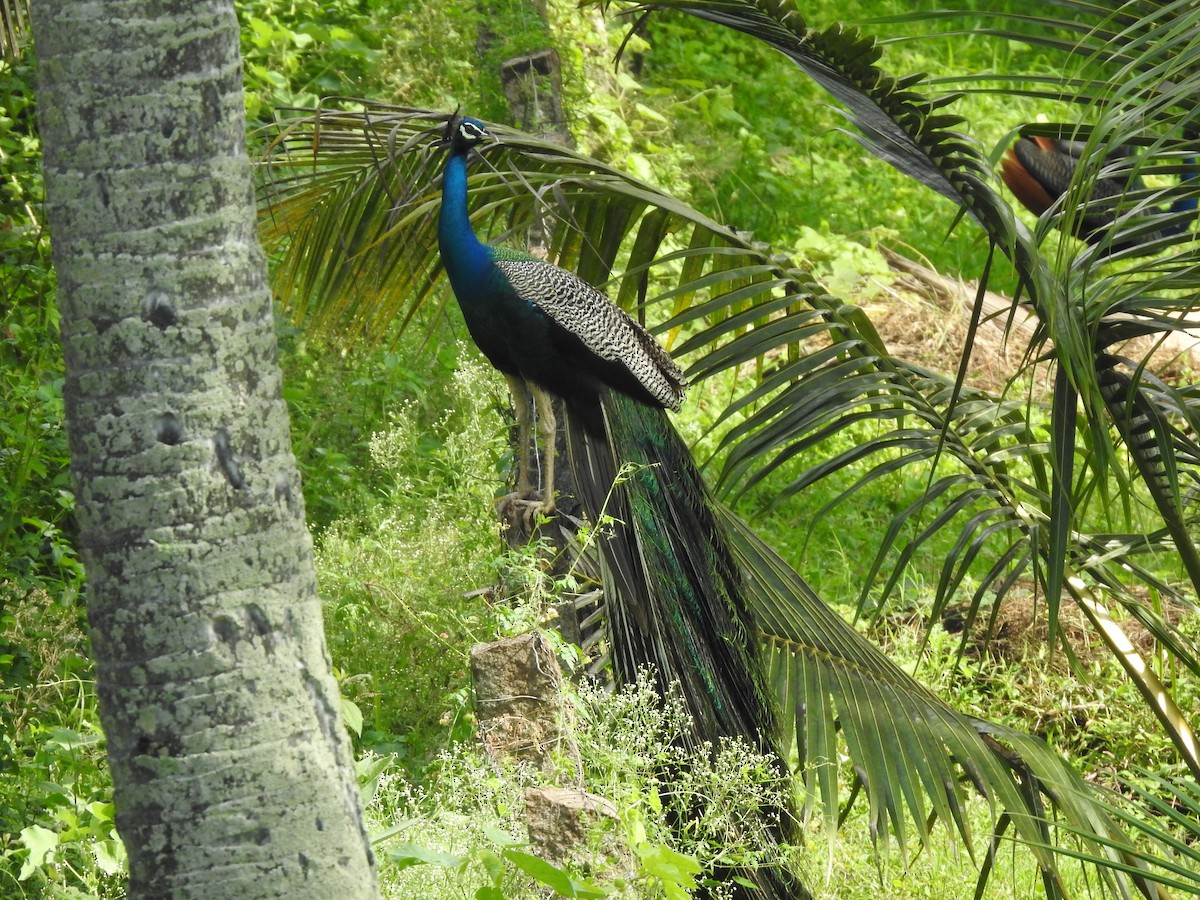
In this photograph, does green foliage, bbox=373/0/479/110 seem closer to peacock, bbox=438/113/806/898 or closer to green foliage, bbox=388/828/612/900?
peacock, bbox=438/113/806/898

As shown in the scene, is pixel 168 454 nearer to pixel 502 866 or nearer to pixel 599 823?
pixel 502 866

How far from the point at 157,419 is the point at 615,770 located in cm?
117

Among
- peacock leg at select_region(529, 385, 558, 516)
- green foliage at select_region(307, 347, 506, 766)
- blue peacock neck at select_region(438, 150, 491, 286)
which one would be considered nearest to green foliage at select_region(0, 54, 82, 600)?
green foliage at select_region(307, 347, 506, 766)

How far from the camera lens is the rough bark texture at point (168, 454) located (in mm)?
1622

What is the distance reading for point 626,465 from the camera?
3596mm

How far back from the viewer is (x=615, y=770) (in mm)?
2449

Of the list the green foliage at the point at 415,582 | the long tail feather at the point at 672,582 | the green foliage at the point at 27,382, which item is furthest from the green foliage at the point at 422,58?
the long tail feather at the point at 672,582

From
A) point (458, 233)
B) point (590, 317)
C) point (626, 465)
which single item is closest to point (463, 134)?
point (458, 233)

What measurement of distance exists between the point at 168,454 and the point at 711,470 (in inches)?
200

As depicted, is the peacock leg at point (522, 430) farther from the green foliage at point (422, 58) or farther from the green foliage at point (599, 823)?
the green foliage at point (422, 58)

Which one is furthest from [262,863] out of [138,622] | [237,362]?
[237,362]

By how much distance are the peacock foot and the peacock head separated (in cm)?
110

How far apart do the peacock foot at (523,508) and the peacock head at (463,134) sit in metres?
1.10

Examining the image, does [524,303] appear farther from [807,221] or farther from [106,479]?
[807,221]
